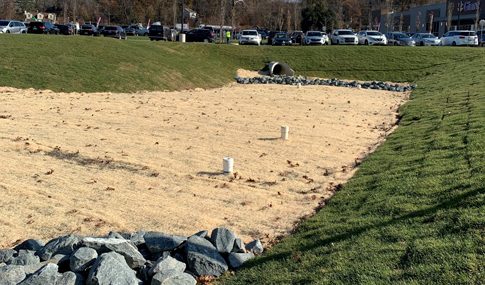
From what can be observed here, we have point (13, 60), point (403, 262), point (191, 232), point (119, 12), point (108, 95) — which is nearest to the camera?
point (403, 262)

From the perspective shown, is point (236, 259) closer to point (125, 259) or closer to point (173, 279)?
point (173, 279)

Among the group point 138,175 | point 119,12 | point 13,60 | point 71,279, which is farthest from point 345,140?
point 119,12

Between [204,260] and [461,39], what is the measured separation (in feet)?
148

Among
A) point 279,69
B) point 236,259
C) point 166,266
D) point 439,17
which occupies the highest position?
point 439,17

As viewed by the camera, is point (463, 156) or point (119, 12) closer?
point (463, 156)

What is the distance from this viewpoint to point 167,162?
10117mm

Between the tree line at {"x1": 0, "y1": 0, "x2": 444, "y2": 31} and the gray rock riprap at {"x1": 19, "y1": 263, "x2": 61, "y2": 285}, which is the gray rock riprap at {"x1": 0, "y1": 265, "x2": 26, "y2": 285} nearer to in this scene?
the gray rock riprap at {"x1": 19, "y1": 263, "x2": 61, "y2": 285}

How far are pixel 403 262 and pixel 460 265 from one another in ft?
1.81

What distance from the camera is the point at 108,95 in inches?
794

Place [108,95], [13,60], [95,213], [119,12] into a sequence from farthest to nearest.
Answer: [119,12] < [13,60] < [108,95] < [95,213]

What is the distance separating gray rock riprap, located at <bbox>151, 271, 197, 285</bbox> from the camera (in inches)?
191

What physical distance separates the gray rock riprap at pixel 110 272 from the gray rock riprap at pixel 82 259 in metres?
0.18

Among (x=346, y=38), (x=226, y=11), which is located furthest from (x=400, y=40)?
(x=226, y=11)

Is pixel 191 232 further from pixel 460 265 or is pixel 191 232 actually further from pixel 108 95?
pixel 108 95
